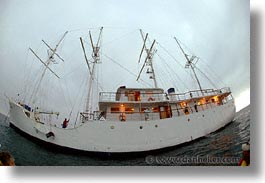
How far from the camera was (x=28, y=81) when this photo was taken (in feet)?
9.23

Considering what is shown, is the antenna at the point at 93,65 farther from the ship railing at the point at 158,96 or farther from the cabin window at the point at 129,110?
the cabin window at the point at 129,110

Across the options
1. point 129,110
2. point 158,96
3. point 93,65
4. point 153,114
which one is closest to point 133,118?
point 129,110

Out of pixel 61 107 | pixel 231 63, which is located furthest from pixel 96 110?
pixel 231 63

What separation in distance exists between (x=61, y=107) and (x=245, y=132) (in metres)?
1.56

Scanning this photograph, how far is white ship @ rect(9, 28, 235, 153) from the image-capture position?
2748 millimetres

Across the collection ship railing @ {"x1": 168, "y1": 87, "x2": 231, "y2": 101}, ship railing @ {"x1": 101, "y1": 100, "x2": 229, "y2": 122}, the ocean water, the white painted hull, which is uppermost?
ship railing @ {"x1": 168, "y1": 87, "x2": 231, "y2": 101}

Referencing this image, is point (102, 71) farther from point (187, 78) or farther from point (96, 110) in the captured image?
point (187, 78)

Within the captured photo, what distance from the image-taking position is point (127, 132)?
2799mm

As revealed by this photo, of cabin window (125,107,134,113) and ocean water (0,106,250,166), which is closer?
ocean water (0,106,250,166)

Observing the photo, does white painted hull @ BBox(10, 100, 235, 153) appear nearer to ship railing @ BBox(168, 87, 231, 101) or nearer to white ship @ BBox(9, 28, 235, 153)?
white ship @ BBox(9, 28, 235, 153)

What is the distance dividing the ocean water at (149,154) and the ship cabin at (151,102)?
289 millimetres

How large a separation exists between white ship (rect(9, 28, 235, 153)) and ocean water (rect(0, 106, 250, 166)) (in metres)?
0.07

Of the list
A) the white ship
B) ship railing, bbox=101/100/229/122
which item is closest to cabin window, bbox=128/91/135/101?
the white ship

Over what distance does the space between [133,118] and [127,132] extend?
0.13 metres
